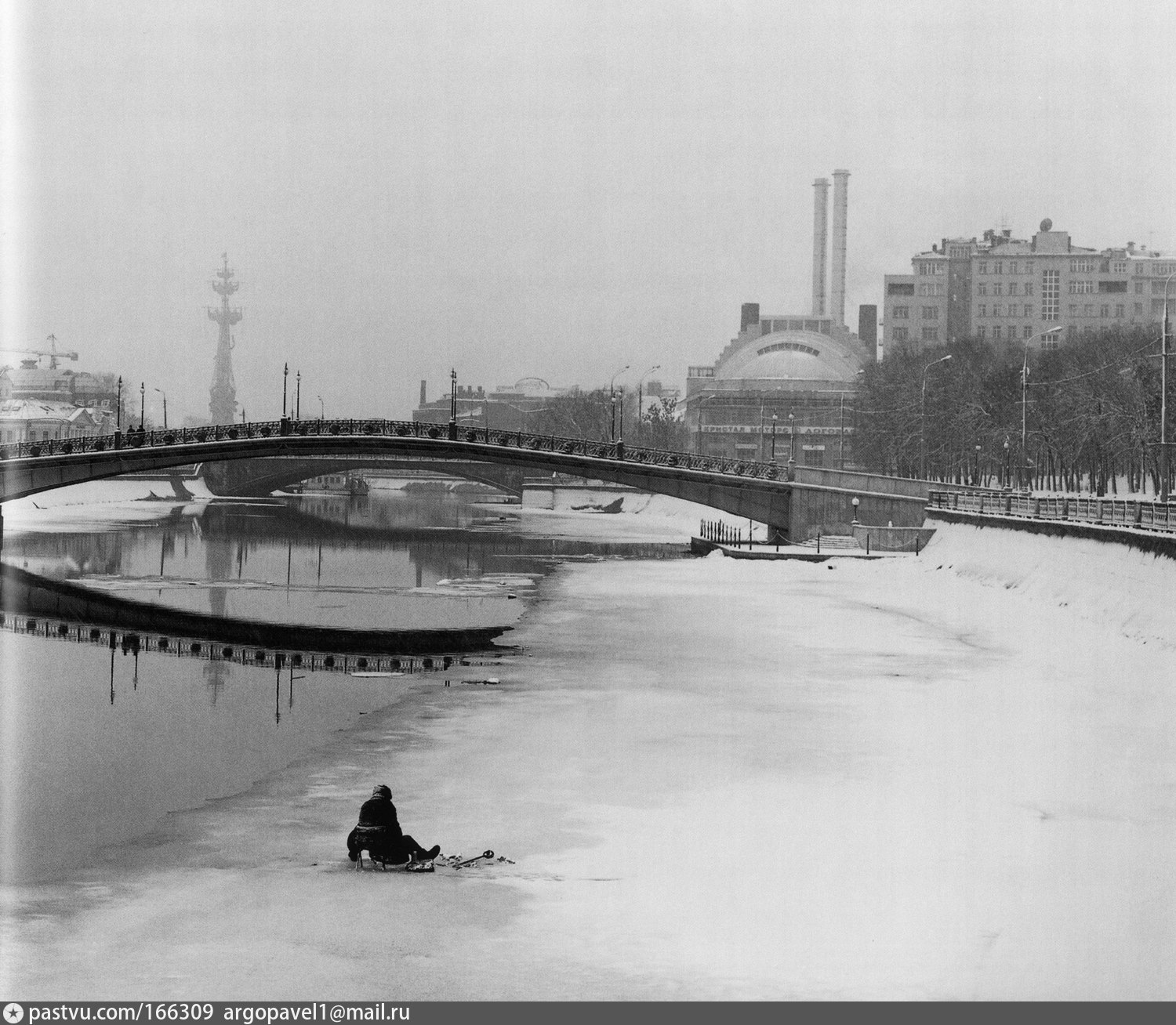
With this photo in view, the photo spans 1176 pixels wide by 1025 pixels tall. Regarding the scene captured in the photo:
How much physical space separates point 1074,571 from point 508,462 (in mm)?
42093

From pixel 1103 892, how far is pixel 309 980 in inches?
346

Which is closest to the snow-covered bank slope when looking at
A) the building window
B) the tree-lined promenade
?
the tree-lined promenade

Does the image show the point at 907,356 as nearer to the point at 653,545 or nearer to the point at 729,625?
the point at 653,545

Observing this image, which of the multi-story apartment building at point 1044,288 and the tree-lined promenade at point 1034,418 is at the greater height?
the multi-story apartment building at point 1044,288

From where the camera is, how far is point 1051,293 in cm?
18475

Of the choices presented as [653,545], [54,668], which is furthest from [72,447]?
[54,668]

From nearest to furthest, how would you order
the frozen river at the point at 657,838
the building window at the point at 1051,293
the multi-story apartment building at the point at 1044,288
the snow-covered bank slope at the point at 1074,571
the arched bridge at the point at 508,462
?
the frozen river at the point at 657,838, the snow-covered bank slope at the point at 1074,571, the arched bridge at the point at 508,462, the multi-story apartment building at the point at 1044,288, the building window at the point at 1051,293

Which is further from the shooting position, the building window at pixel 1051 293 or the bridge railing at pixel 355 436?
the building window at pixel 1051 293

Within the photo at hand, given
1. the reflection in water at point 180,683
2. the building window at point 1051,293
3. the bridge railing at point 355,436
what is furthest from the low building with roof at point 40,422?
the building window at point 1051,293

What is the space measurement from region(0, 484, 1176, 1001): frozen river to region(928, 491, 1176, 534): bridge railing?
1264 cm

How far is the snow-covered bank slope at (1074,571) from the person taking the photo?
41594mm

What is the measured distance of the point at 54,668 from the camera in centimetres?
3628

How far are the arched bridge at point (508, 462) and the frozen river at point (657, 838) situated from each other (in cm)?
3956

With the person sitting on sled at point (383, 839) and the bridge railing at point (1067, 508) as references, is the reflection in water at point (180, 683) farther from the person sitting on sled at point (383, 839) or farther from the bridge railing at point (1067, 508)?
the bridge railing at point (1067, 508)
